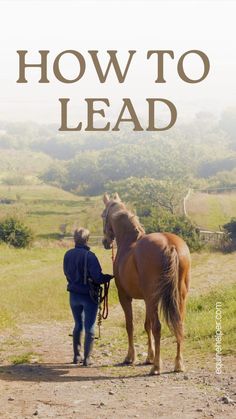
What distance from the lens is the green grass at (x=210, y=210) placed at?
193 ft

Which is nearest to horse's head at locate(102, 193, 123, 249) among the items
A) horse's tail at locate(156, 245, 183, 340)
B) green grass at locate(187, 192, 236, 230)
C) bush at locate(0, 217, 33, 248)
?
horse's tail at locate(156, 245, 183, 340)

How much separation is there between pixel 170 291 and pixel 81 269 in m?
1.75

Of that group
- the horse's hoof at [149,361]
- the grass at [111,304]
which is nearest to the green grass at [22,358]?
the grass at [111,304]

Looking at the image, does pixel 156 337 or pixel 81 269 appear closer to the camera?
pixel 156 337

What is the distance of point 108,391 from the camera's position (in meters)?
8.29

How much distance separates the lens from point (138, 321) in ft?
51.3

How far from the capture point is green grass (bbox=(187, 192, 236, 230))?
5868 cm

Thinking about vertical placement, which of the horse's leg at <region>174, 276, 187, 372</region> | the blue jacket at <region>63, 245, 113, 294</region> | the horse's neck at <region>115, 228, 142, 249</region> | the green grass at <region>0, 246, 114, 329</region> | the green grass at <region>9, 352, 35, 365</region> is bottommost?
the green grass at <region>0, 246, 114, 329</region>

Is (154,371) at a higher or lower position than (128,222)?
lower

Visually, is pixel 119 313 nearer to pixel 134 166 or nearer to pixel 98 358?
pixel 98 358

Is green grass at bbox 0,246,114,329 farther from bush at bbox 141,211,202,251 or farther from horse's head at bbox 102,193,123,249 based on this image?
bush at bbox 141,211,202,251

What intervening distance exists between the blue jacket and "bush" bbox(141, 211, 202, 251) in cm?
2779

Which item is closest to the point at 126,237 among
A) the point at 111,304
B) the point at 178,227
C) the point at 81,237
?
the point at 81,237

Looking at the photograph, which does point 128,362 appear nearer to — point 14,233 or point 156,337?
point 156,337
